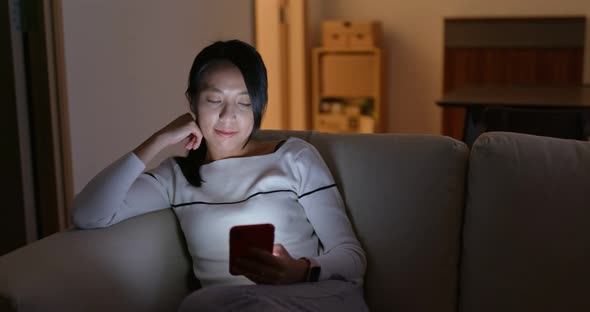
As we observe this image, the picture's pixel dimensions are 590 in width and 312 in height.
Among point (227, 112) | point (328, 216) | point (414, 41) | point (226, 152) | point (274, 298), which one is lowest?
point (274, 298)

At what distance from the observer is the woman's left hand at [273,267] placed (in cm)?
142

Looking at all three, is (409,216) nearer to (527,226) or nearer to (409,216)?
(409,216)

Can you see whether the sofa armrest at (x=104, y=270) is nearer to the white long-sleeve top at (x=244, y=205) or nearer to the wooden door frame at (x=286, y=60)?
the white long-sleeve top at (x=244, y=205)

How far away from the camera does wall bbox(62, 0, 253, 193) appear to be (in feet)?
8.66

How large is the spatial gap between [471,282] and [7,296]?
1019mm

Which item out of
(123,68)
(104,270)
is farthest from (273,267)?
(123,68)

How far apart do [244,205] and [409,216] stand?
1.35 feet

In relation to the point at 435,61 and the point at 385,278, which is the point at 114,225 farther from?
the point at 435,61

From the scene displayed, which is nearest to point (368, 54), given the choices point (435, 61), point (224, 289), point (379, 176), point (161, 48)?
point (435, 61)

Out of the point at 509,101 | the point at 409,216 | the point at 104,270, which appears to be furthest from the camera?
the point at 509,101

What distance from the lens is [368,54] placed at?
19.0ft

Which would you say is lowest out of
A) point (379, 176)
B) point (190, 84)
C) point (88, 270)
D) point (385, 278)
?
point (385, 278)

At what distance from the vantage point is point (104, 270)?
4.97 feet

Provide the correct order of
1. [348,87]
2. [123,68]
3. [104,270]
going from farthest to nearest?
[348,87] < [123,68] < [104,270]
